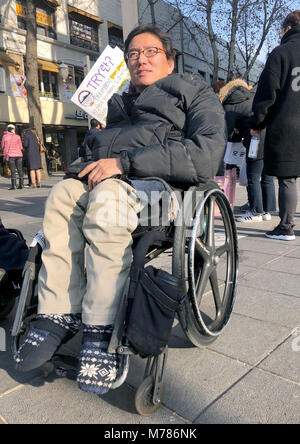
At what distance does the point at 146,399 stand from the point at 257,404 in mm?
430

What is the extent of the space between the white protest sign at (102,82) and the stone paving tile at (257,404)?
4249 millimetres

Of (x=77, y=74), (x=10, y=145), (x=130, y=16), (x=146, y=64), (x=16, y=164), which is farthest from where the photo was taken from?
(x=77, y=74)

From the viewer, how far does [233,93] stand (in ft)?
15.0

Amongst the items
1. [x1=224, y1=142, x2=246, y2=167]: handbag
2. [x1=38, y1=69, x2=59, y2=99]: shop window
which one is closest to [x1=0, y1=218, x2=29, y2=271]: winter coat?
[x1=224, y1=142, x2=246, y2=167]: handbag

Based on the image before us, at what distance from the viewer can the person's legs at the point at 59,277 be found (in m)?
1.39

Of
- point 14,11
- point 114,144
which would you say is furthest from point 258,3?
point 114,144

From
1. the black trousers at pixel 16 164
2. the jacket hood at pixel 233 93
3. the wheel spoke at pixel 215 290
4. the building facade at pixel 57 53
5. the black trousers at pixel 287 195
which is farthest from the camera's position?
the building facade at pixel 57 53

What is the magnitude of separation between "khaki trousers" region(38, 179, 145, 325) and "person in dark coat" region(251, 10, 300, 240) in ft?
8.59

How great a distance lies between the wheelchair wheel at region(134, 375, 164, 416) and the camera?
1.29 meters

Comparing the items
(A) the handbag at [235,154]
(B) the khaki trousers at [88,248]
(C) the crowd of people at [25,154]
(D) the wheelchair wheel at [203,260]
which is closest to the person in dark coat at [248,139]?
(A) the handbag at [235,154]

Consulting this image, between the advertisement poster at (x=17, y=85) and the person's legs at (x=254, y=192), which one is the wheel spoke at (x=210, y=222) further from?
the advertisement poster at (x=17, y=85)

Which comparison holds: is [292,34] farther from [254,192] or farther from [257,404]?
[257,404]

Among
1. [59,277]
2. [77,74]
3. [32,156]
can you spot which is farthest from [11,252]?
[77,74]
